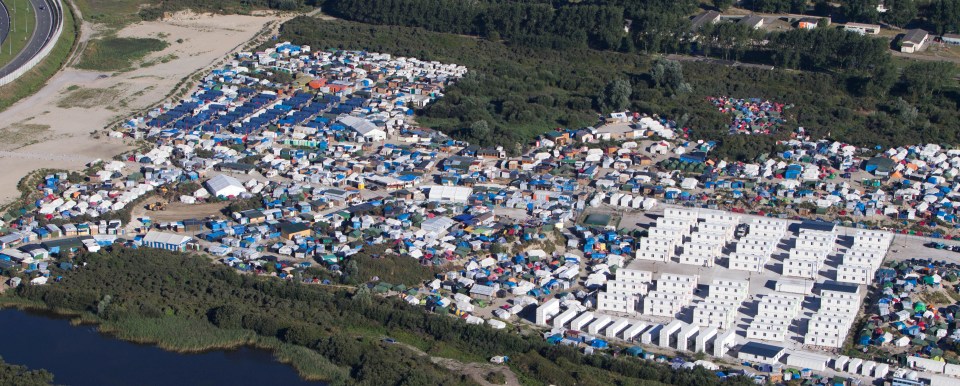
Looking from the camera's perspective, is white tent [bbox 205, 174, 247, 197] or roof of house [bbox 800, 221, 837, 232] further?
white tent [bbox 205, 174, 247, 197]

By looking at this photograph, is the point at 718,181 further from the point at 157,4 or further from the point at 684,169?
the point at 157,4

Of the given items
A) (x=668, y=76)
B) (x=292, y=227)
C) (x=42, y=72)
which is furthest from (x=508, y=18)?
(x=292, y=227)

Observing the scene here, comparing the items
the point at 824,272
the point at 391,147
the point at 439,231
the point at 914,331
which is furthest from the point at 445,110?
the point at 914,331

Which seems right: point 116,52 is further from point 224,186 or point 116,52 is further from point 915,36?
point 915,36

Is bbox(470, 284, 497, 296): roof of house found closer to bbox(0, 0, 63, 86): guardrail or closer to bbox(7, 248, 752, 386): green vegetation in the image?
bbox(7, 248, 752, 386): green vegetation

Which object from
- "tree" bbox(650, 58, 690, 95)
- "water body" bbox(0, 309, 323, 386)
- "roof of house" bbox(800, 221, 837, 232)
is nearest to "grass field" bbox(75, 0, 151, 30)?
"tree" bbox(650, 58, 690, 95)

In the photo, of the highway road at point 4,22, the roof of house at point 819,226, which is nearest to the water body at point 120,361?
the roof of house at point 819,226

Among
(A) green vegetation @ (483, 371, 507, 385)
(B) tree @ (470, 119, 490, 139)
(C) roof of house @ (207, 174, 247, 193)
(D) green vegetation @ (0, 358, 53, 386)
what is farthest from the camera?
(B) tree @ (470, 119, 490, 139)
